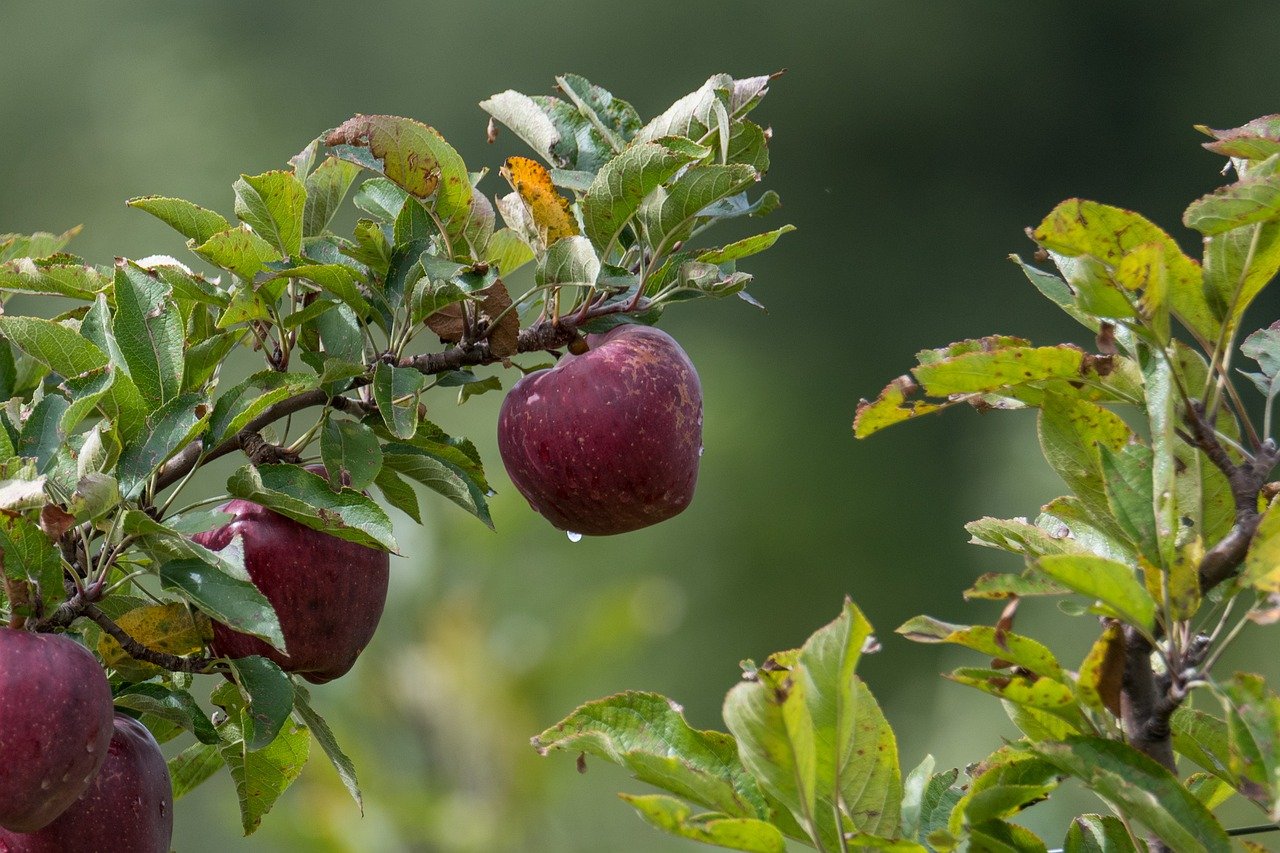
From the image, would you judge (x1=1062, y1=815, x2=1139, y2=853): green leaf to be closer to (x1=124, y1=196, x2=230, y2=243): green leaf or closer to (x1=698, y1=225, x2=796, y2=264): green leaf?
(x1=698, y1=225, x2=796, y2=264): green leaf

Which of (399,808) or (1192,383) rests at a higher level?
(1192,383)

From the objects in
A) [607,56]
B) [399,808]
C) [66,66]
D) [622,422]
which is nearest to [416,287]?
[622,422]

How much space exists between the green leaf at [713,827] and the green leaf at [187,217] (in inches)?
14.8

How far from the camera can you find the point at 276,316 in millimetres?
780

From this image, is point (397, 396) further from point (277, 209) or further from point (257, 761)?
point (257, 761)

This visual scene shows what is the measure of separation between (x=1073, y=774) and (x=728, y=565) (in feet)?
27.3

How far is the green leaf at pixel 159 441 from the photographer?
0.72 metres

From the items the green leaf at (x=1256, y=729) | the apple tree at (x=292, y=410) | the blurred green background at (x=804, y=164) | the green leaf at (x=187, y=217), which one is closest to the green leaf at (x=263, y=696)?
the apple tree at (x=292, y=410)

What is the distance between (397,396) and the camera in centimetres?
77

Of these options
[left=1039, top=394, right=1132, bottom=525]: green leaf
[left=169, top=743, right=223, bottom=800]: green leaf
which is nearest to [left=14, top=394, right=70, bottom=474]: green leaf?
[left=169, top=743, right=223, bottom=800]: green leaf

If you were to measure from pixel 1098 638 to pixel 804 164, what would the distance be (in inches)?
407

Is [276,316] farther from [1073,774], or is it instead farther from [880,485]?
[880,485]

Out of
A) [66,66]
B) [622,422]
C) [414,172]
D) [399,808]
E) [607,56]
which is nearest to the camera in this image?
[414,172]

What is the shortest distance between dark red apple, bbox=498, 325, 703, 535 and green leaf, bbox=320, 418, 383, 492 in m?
0.14
